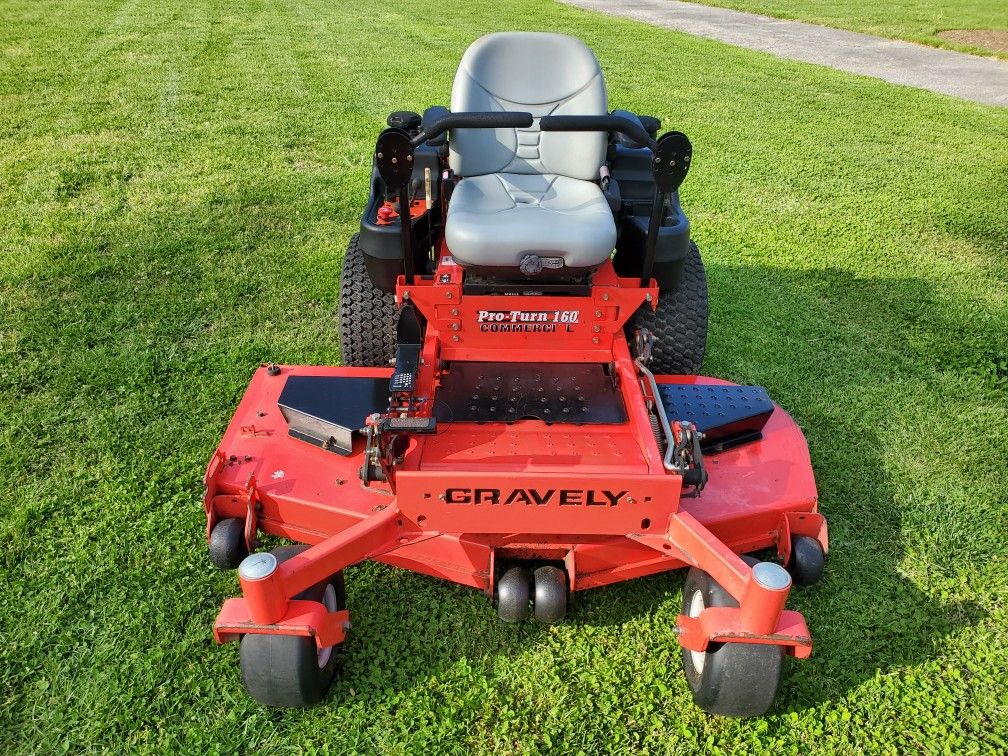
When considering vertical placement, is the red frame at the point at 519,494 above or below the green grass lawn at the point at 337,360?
above

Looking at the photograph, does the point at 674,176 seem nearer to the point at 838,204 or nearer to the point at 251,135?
the point at 838,204

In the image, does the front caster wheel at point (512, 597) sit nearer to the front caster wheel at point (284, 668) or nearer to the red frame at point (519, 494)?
the red frame at point (519, 494)

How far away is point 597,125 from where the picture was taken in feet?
8.86

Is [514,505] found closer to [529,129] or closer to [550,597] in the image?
[550,597]

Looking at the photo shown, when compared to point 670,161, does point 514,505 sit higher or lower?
lower

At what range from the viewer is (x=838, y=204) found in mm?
6129

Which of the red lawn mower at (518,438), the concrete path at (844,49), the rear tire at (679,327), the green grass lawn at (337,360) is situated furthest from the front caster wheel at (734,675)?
the concrete path at (844,49)

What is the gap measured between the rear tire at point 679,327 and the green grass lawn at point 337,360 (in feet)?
1.79

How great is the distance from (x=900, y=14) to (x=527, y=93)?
646 inches

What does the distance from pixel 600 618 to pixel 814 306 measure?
2.83 meters

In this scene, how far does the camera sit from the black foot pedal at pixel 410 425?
93.0 inches

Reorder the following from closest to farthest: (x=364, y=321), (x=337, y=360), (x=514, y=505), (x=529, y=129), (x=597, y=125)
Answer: (x=514, y=505) < (x=597, y=125) < (x=364, y=321) < (x=529, y=129) < (x=337, y=360)

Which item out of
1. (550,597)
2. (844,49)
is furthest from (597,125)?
(844,49)

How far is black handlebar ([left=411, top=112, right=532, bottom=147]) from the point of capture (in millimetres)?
2725
